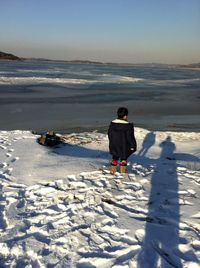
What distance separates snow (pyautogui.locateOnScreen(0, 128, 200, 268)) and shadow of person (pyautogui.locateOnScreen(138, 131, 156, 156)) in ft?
3.23

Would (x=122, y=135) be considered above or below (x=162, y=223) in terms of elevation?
above

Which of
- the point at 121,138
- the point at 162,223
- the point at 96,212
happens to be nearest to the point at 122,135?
the point at 121,138

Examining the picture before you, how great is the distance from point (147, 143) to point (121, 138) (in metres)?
4.64


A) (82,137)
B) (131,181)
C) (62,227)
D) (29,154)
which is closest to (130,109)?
(82,137)

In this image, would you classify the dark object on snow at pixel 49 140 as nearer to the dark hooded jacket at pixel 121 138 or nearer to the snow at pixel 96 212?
the snow at pixel 96 212

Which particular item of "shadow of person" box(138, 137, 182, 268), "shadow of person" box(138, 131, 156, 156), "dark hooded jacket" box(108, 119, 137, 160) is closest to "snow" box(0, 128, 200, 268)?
"shadow of person" box(138, 137, 182, 268)

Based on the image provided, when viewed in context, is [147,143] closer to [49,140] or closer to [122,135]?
[49,140]

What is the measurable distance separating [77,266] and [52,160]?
4523 mm

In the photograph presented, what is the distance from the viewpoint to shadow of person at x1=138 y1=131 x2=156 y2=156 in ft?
33.3

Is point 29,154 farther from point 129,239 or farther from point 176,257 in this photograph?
point 176,257

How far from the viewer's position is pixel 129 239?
4555mm

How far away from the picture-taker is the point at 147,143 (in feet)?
36.8

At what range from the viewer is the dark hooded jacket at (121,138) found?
668cm

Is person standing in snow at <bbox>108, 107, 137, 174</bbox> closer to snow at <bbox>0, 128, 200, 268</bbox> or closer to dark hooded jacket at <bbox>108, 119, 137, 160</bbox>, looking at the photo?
dark hooded jacket at <bbox>108, 119, 137, 160</bbox>
